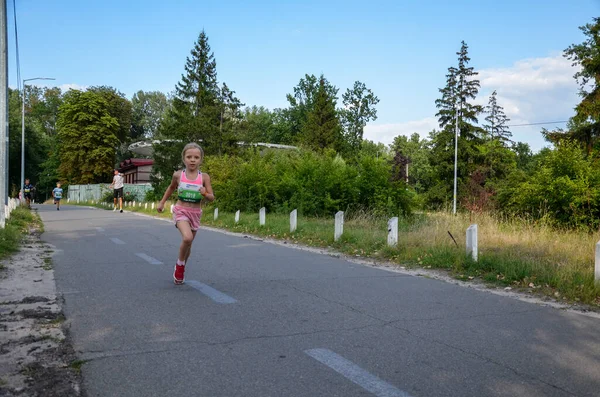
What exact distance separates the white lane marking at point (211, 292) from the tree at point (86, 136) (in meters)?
62.1

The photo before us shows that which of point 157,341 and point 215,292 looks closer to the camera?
point 157,341

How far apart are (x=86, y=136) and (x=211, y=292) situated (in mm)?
63570

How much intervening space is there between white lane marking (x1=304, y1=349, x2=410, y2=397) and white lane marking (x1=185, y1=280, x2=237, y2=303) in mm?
2190

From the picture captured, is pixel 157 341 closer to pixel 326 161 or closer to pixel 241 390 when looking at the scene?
pixel 241 390

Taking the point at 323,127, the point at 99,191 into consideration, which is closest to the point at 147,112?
the point at 323,127

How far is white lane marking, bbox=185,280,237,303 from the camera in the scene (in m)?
6.27

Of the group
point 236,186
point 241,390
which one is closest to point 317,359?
point 241,390

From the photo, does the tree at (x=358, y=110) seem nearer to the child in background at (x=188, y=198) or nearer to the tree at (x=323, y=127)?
the tree at (x=323, y=127)

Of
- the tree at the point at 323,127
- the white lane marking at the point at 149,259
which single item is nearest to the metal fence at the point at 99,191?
the tree at the point at 323,127

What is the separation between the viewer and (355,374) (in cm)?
378

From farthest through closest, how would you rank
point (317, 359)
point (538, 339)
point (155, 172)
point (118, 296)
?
point (155, 172)
point (118, 296)
point (538, 339)
point (317, 359)

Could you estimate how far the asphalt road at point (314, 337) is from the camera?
11.9ft

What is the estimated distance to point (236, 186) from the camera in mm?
24953

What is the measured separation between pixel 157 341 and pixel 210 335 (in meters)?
0.46
